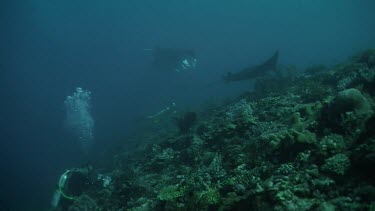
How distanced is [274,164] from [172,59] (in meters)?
32.9

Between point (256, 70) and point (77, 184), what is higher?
point (256, 70)

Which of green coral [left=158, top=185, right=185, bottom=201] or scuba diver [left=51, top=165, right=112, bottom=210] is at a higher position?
scuba diver [left=51, top=165, right=112, bottom=210]

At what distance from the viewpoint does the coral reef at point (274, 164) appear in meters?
5.02

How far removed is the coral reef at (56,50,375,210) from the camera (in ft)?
16.5

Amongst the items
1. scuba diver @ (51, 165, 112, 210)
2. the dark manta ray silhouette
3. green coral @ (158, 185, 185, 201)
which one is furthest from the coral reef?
the dark manta ray silhouette

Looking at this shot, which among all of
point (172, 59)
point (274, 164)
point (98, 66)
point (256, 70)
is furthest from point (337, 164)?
point (98, 66)

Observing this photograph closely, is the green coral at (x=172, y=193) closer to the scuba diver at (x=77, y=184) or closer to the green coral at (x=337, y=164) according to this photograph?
the green coral at (x=337, y=164)

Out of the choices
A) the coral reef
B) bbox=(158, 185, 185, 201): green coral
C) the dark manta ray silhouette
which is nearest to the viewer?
the coral reef

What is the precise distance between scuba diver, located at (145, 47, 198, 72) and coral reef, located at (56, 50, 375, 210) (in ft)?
81.9

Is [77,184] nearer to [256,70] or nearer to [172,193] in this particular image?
[172,193]

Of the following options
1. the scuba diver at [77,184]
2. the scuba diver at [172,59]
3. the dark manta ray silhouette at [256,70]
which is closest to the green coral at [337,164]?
the scuba diver at [77,184]

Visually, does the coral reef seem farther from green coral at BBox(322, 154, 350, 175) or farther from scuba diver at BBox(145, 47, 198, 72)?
scuba diver at BBox(145, 47, 198, 72)

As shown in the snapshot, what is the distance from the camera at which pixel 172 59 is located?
127ft

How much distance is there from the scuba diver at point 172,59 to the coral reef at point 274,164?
25.0m
